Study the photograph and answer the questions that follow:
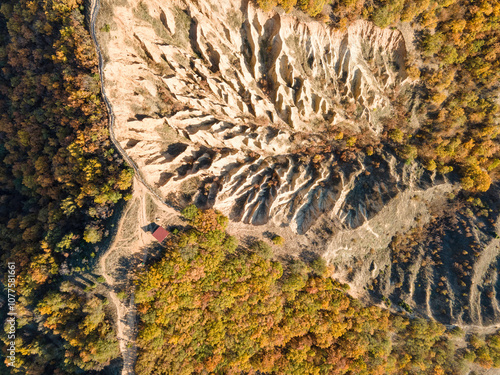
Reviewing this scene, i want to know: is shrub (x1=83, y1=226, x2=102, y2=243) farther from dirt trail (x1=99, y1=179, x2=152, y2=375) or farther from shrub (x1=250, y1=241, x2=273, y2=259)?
shrub (x1=250, y1=241, x2=273, y2=259)

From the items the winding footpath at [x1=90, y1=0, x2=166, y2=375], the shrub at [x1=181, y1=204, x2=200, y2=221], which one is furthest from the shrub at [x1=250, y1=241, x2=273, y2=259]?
the winding footpath at [x1=90, y1=0, x2=166, y2=375]

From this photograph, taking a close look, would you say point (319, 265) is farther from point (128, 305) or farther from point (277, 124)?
point (128, 305)

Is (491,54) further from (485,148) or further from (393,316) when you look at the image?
(393,316)

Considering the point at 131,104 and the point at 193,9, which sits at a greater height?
the point at 193,9

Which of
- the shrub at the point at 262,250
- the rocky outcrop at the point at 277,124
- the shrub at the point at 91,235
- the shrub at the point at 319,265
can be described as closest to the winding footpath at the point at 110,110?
the rocky outcrop at the point at 277,124

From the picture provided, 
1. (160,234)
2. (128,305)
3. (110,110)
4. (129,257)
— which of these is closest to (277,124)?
(110,110)

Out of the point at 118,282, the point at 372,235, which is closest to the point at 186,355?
the point at 118,282
